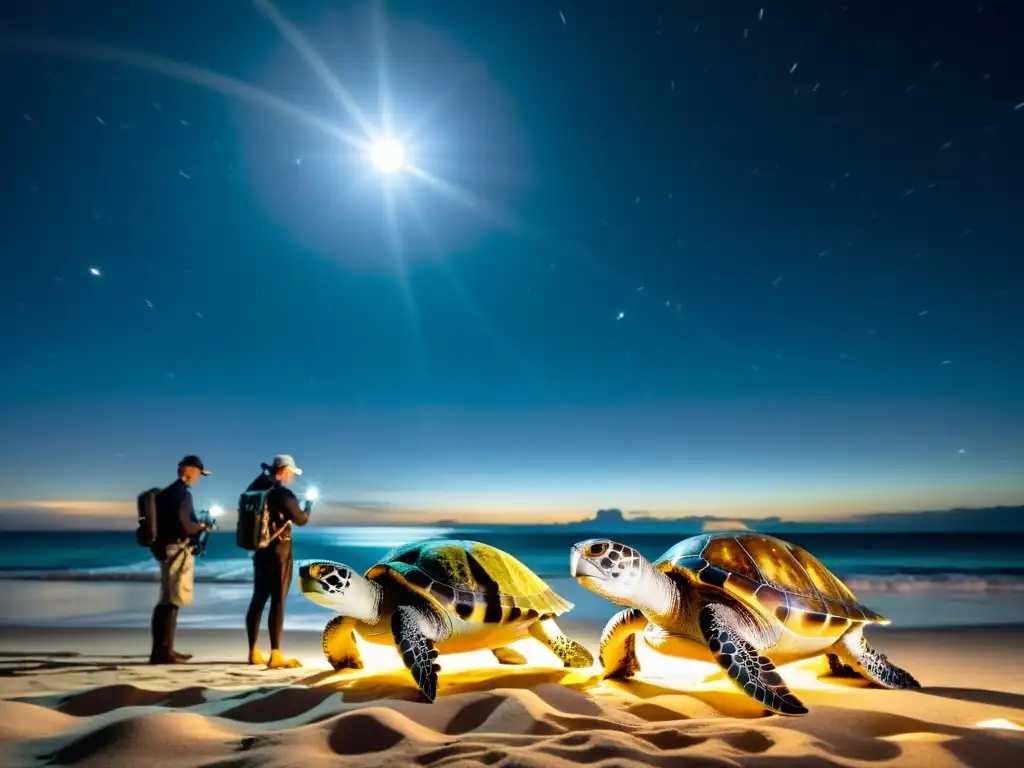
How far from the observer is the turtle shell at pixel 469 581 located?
4867 millimetres

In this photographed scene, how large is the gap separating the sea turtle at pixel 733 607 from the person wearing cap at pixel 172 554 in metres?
3.94

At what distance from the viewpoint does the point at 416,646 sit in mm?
4457

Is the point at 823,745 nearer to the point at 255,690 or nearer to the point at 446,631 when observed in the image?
the point at 446,631

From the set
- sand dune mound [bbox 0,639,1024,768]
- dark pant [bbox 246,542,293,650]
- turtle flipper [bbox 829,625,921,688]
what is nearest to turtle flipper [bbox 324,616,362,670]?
sand dune mound [bbox 0,639,1024,768]

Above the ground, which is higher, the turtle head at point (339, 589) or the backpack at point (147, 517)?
the backpack at point (147, 517)

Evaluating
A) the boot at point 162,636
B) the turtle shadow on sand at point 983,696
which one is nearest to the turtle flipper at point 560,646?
the turtle shadow on sand at point 983,696

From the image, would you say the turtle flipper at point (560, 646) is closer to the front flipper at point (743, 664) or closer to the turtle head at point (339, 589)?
the turtle head at point (339, 589)

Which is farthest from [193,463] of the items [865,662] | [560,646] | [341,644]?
[865,662]

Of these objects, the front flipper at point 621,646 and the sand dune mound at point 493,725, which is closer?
the sand dune mound at point 493,725

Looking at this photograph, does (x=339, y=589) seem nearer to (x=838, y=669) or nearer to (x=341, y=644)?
(x=341, y=644)

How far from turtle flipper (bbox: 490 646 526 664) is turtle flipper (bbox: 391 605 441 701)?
1.73m

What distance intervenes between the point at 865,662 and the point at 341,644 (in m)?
4.17

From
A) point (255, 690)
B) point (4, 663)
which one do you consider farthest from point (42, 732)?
point (4, 663)

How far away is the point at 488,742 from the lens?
3.26 m
